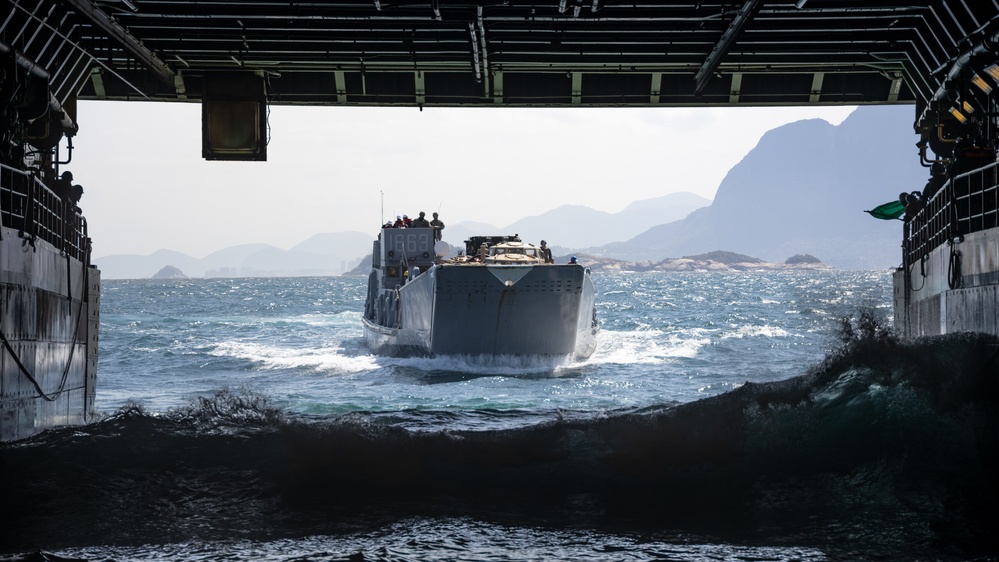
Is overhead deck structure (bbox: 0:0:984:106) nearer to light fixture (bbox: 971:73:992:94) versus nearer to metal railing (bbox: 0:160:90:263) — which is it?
light fixture (bbox: 971:73:992:94)

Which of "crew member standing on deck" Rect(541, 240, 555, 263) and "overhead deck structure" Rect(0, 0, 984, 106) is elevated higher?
"overhead deck structure" Rect(0, 0, 984, 106)

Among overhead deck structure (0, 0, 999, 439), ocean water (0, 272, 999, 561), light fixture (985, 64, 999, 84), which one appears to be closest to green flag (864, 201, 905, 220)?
overhead deck structure (0, 0, 999, 439)

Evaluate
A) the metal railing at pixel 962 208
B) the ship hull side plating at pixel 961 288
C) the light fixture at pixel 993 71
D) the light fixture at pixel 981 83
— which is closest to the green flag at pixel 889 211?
the ship hull side plating at pixel 961 288

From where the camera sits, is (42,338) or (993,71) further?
(993,71)

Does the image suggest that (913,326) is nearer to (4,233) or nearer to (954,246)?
(954,246)

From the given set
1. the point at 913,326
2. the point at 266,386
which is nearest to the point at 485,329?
the point at 266,386

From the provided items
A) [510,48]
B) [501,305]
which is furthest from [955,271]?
[501,305]

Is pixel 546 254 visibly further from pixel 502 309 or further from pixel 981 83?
pixel 981 83

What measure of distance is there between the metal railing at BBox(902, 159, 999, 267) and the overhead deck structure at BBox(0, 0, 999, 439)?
8cm

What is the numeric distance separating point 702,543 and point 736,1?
41.2 feet

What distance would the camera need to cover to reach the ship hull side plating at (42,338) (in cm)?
1612

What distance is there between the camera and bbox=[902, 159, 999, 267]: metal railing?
683 inches

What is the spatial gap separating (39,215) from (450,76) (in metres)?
11.8

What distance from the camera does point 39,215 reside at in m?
19.2
